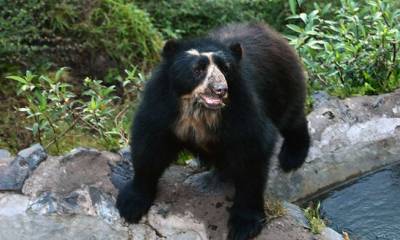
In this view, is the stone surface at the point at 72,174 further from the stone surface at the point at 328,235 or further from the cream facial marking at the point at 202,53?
the stone surface at the point at 328,235

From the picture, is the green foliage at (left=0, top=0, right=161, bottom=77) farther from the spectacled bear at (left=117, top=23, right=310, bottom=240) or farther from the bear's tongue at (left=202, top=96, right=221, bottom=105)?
the bear's tongue at (left=202, top=96, right=221, bottom=105)

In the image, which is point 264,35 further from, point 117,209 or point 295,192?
point 117,209

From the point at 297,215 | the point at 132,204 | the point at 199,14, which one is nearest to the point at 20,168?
the point at 132,204

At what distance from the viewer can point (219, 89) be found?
12.3 feet

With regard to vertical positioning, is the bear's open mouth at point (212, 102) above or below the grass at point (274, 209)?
above

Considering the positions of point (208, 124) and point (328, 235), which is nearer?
point (208, 124)

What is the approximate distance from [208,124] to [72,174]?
0.88 metres

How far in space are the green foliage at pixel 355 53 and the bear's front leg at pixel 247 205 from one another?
75.9 inches

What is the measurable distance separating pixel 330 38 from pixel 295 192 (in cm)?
178

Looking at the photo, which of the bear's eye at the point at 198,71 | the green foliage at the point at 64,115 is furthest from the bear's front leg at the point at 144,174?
the green foliage at the point at 64,115

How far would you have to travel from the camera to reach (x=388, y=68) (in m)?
6.09

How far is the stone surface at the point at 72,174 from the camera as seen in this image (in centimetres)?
427

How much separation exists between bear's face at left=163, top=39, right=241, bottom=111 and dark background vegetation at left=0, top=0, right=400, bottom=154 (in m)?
1.39

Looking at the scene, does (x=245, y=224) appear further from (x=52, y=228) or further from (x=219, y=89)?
(x=52, y=228)
